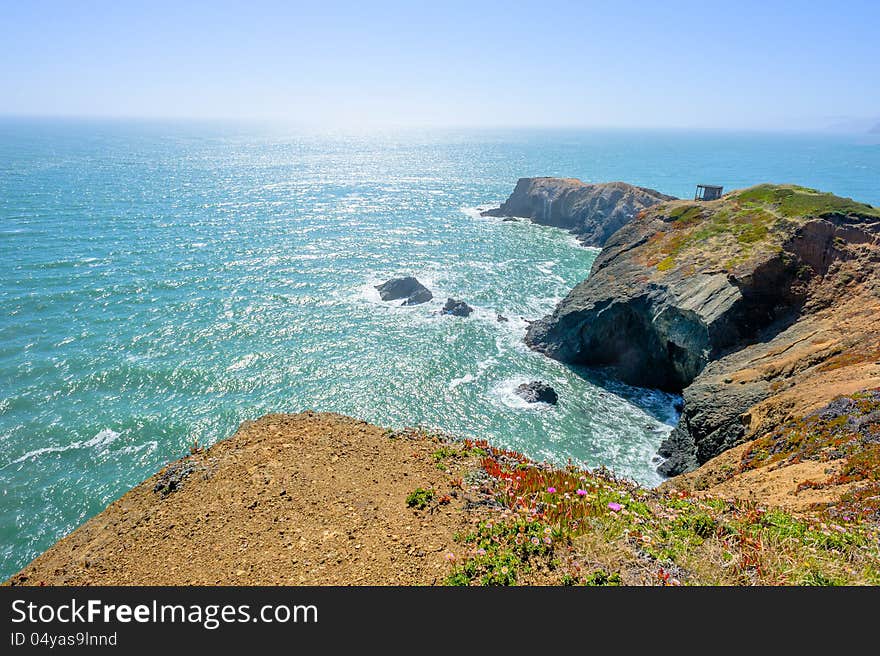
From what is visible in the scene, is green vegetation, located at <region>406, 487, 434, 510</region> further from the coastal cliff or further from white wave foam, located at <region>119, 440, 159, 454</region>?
white wave foam, located at <region>119, 440, 159, 454</region>

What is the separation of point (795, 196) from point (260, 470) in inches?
2190

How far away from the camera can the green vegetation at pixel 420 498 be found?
13.6 meters

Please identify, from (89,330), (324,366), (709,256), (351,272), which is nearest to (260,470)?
(324,366)

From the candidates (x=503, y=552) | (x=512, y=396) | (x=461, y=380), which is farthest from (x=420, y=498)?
(x=461, y=380)

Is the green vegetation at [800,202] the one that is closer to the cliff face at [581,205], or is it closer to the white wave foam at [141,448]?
the cliff face at [581,205]

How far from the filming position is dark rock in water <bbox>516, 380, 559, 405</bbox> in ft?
139

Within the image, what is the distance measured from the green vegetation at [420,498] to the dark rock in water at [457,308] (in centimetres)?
4547

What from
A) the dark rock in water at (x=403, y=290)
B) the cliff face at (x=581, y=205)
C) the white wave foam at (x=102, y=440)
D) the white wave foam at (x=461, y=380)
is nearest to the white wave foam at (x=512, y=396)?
the white wave foam at (x=461, y=380)

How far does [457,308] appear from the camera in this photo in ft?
196

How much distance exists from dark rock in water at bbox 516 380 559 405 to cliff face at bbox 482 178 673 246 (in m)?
63.0

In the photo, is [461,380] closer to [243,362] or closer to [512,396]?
[512,396]

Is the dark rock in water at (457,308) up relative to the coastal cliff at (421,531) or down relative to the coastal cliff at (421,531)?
down

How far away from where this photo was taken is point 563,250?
93812 mm

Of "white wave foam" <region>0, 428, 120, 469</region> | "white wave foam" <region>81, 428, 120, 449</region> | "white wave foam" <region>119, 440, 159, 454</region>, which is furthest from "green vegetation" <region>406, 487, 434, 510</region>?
"white wave foam" <region>81, 428, 120, 449</region>
